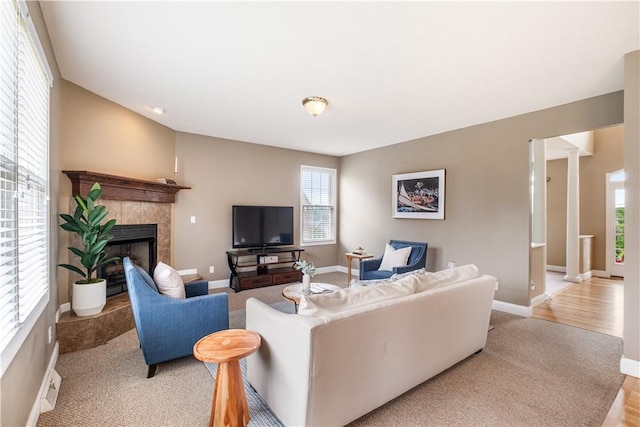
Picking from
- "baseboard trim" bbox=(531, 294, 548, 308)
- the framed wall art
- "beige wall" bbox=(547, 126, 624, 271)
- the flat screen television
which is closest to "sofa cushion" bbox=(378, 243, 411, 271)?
the framed wall art

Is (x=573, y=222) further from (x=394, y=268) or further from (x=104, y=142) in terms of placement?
(x=104, y=142)

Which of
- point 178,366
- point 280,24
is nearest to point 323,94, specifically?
point 280,24

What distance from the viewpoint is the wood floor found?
79.0 inches

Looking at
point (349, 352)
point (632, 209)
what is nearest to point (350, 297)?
point (349, 352)

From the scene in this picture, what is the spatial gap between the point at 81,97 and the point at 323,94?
2707 mm

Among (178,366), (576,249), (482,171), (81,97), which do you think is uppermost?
(81,97)

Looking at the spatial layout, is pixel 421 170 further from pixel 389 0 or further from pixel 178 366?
pixel 178 366

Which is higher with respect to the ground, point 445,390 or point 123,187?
point 123,187

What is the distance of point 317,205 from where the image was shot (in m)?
6.50

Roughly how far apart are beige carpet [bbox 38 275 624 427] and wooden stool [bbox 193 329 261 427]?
23 cm

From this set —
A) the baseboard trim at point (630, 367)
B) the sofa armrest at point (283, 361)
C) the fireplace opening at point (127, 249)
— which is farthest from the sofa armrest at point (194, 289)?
the baseboard trim at point (630, 367)

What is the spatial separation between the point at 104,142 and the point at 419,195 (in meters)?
4.68

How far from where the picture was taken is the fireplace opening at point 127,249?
370 cm

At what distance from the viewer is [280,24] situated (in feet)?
6.86
